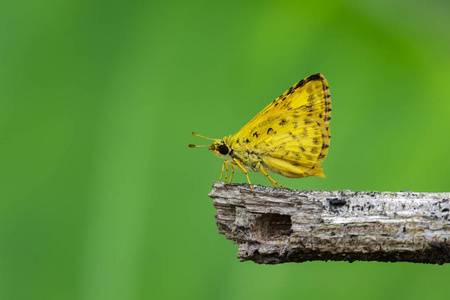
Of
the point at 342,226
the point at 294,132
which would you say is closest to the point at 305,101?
the point at 294,132

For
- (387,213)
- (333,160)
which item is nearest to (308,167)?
(333,160)

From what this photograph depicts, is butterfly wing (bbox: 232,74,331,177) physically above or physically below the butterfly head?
above

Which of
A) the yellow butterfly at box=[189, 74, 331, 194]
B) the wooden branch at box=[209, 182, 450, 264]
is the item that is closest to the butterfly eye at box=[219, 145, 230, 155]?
the yellow butterfly at box=[189, 74, 331, 194]

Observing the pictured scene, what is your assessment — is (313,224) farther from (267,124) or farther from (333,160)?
(333,160)

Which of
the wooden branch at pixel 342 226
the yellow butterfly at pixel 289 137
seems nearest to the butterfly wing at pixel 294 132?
the yellow butterfly at pixel 289 137

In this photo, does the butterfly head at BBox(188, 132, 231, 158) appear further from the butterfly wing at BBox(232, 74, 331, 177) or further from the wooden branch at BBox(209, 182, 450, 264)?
the wooden branch at BBox(209, 182, 450, 264)
